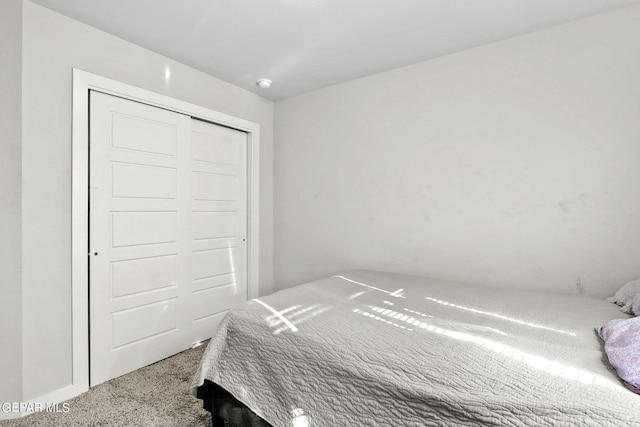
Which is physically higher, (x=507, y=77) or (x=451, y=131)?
(x=507, y=77)

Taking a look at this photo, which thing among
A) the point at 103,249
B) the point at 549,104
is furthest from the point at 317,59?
the point at 103,249

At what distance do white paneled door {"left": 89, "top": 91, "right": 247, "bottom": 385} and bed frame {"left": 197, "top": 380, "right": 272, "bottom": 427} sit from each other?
3.71 feet

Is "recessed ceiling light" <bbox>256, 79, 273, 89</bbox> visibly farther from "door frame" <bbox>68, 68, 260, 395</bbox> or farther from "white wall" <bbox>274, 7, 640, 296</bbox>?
"door frame" <bbox>68, 68, 260, 395</bbox>

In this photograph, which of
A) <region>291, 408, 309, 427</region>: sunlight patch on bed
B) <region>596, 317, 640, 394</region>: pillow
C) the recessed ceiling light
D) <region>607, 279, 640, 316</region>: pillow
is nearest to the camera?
<region>596, 317, 640, 394</region>: pillow

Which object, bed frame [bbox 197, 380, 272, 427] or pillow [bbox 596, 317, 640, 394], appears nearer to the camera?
pillow [bbox 596, 317, 640, 394]

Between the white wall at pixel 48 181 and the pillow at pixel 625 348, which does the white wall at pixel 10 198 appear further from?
the pillow at pixel 625 348

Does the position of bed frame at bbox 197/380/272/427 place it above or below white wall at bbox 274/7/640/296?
below

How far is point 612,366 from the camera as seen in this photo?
1.04 m

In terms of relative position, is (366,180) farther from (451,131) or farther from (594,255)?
(594,255)

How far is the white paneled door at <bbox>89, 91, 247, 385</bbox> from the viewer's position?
7.42 ft

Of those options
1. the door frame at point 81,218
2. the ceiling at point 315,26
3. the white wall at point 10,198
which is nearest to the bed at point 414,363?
the door frame at point 81,218

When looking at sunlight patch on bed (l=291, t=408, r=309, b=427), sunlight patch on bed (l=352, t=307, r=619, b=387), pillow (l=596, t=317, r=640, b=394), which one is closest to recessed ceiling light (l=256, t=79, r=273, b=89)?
sunlight patch on bed (l=352, t=307, r=619, b=387)

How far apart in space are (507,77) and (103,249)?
3172mm

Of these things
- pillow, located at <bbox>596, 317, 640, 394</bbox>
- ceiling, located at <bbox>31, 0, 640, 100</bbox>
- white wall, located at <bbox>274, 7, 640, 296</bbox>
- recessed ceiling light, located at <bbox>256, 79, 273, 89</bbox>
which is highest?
ceiling, located at <bbox>31, 0, 640, 100</bbox>
